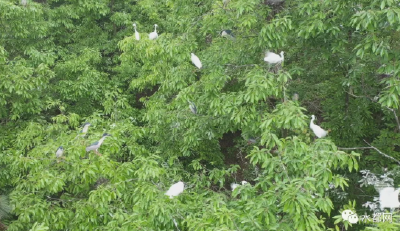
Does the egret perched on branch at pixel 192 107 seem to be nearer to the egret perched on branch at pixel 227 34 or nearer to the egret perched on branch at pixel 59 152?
the egret perched on branch at pixel 227 34

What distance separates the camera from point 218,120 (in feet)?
11.4

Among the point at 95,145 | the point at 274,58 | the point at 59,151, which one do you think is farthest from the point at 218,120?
the point at 59,151

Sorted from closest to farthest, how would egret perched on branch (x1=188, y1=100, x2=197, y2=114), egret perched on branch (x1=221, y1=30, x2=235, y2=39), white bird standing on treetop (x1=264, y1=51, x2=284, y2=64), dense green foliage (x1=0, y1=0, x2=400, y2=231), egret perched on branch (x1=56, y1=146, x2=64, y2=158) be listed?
dense green foliage (x1=0, y1=0, x2=400, y2=231) → white bird standing on treetop (x1=264, y1=51, x2=284, y2=64) → egret perched on branch (x1=56, y1=146, x2=64, y2=158) → egret perched on branch (x1=221, y1=30, x2=235, y2=39) → egret perched on branch (x1=188, y1=100, x2=197, y2=114)

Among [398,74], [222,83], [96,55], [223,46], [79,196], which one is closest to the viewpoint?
[398,74]

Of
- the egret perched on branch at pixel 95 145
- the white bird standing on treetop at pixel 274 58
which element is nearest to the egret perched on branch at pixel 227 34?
the white bird standing on treetop at pixel 274 58

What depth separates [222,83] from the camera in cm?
322

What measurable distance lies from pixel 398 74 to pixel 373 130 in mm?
2620

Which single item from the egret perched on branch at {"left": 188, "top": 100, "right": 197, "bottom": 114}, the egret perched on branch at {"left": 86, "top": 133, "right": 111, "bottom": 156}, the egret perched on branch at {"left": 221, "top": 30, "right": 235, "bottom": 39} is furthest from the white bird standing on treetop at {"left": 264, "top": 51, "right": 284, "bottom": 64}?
the egret perched on branch at {"left": 86, "top": 133, "right": 111, "bottom": 156}

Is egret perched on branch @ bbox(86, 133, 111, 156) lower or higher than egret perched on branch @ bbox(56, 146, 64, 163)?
higher

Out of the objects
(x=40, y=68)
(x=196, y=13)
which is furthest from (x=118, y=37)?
(x=196, y=13)

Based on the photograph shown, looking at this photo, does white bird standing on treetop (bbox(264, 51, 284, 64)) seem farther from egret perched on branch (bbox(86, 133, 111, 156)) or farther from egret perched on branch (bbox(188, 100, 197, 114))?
egret perched on branch (bbox(86, 133, 111, 156))

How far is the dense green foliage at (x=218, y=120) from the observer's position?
7.57ft

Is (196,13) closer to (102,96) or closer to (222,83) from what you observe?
(222,83)

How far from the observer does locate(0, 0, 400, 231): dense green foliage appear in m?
2.31
